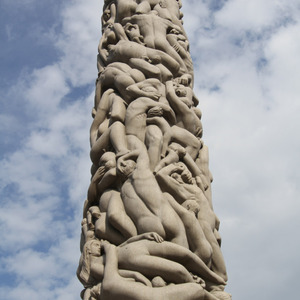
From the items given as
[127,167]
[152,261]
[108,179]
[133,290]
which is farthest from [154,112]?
[133,290]

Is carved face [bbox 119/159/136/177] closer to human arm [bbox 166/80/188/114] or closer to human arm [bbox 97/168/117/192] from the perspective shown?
human arm [bbox 97/168/117/192]

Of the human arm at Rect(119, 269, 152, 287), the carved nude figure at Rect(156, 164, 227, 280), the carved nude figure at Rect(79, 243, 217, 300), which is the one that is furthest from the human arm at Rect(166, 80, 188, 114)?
the human arm at Rect(119, 269, 152, 287)

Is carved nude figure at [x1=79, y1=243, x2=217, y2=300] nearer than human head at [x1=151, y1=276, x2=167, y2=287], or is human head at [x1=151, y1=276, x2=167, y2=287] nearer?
carved nude figure at [x1=79, y1=243, x2=217, y2=300]

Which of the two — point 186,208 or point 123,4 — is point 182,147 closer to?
point 186,208

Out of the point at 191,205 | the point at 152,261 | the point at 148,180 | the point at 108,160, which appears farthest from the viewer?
the point at 108,160

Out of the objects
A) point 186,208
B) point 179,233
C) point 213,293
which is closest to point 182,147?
point 186,208

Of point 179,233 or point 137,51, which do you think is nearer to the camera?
point 179,233

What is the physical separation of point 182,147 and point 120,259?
7.39 feet

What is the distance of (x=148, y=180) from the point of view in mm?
6527

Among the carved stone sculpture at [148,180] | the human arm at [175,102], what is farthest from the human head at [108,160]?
the human arm at [175,102]

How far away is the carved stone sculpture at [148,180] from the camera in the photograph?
18.8 ft

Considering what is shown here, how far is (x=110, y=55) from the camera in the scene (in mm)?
9109

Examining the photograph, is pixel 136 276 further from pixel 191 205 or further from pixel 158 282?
pixel 191 205

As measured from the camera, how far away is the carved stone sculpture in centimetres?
574
